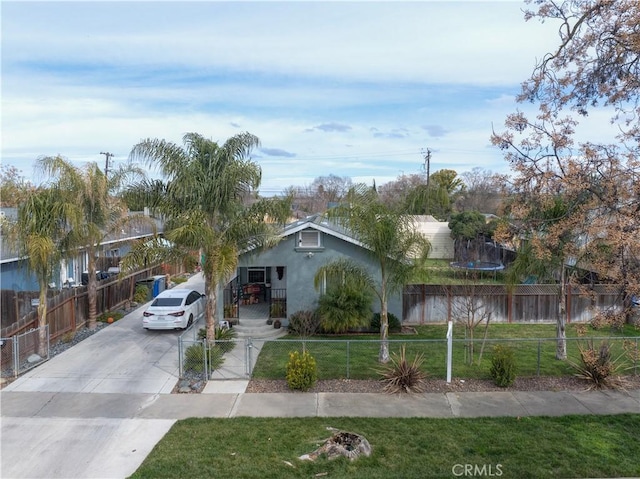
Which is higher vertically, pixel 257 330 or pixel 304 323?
pixel 304 323

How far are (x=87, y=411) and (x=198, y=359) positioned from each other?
320 cm

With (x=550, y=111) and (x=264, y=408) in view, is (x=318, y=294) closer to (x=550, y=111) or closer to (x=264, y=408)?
(x=264, y=408)

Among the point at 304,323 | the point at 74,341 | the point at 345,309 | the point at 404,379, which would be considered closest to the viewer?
the point at 404,379

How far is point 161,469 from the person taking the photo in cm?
799

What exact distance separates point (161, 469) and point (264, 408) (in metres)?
3.13

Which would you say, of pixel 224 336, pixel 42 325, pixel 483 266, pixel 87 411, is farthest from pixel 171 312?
pixel 483 266

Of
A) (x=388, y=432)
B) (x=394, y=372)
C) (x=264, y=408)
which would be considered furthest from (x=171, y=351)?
(x=388, y=432)

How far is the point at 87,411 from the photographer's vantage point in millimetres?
10664

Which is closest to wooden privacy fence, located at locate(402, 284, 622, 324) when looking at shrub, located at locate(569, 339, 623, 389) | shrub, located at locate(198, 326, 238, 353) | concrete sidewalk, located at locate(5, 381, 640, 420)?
shrub, located at locate(569, 339, 623, 389)

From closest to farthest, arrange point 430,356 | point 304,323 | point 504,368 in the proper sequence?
1. point 504,368
2. point 430,356
3. point 304,323

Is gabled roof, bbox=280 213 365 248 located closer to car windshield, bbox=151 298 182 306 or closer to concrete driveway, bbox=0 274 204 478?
car windshield, bbox=151 298 182 306

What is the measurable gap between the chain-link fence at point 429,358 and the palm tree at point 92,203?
6.54 meters

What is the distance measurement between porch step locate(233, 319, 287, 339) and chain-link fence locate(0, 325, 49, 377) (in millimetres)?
5964

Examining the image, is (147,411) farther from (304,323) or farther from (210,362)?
(304,323)
